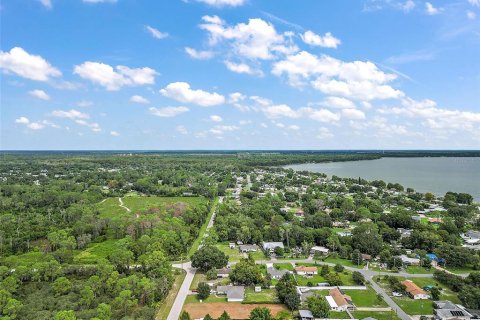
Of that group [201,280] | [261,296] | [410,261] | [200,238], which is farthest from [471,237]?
[201,280]

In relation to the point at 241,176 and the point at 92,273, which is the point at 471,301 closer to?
the point at 92,273

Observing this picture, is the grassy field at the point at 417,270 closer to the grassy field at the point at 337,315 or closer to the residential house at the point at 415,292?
the residential house at the point at 415,292

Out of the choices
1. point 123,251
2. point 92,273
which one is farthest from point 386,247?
point 92,273

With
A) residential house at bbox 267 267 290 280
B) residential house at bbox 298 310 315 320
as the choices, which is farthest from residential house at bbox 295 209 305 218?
residential house at bbox 298 310 315 320

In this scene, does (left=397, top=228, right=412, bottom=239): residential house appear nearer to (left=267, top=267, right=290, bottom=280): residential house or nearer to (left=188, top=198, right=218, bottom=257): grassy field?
(left=267, top=267, right=290, bottom=280): residential house

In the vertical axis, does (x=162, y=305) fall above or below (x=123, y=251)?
below

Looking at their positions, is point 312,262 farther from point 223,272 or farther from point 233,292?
point 233,292
